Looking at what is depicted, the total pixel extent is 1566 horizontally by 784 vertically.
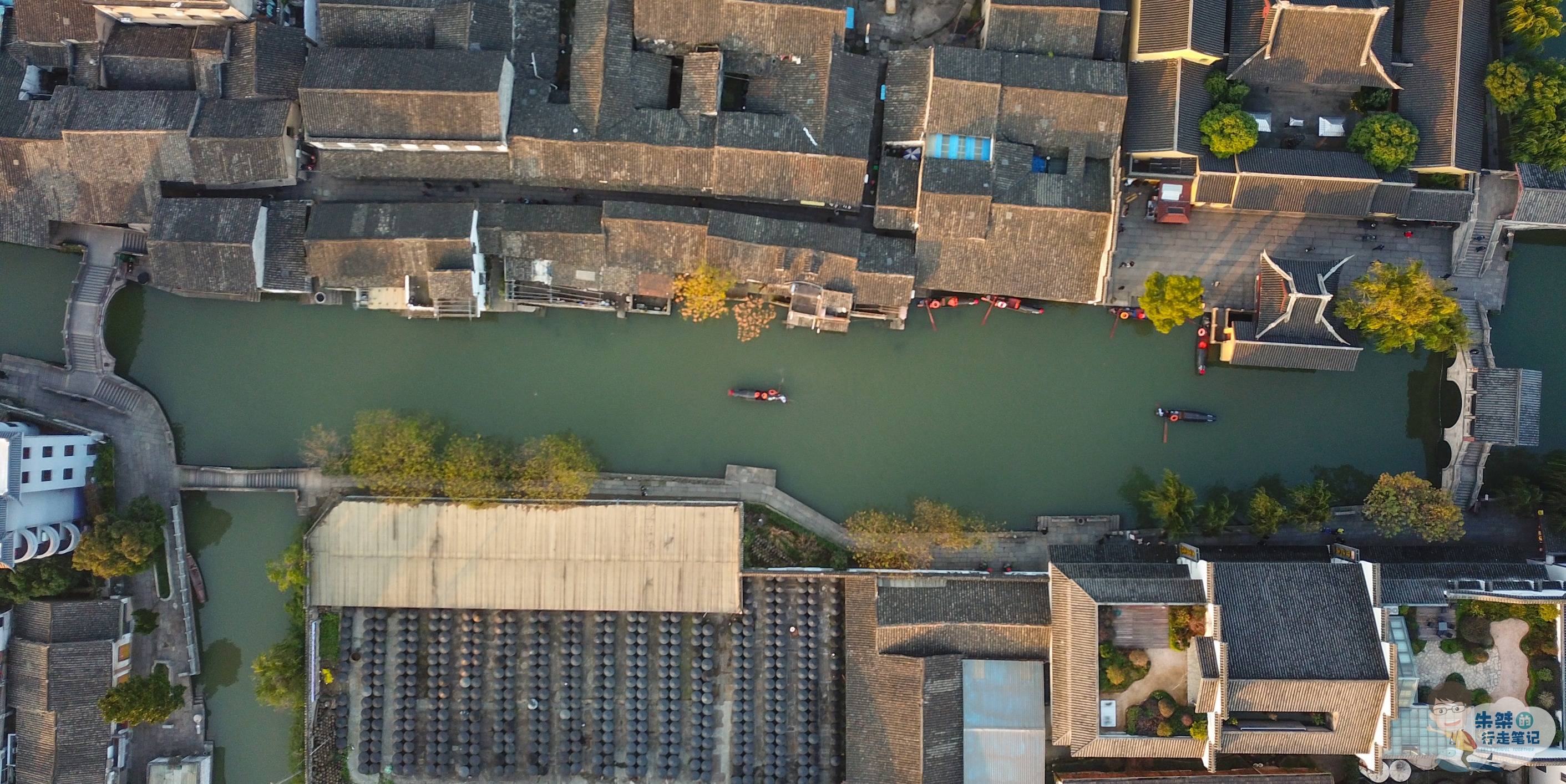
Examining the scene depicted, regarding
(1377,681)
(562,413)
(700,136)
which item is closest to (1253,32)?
(700,136)

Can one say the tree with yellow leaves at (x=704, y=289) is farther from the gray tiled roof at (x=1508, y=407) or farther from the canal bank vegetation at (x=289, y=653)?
the gray tiled roof at (x=1508, y=407)

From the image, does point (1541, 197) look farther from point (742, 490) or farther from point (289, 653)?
point (289, 653)

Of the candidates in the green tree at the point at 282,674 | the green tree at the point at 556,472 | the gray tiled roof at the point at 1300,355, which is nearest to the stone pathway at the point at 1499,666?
the gray tiled roof at the point at 1300,355

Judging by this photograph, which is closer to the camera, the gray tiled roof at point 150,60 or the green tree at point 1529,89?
the green tree at point 1529,89

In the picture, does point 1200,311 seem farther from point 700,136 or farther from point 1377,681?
point 700,136

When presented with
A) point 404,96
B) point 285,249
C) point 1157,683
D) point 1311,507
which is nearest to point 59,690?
point 285,249

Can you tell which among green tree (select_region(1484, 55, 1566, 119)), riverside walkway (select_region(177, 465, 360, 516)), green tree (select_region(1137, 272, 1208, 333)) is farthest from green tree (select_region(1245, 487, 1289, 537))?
riverside walkway (select_region(177, 465, 360, 516))
